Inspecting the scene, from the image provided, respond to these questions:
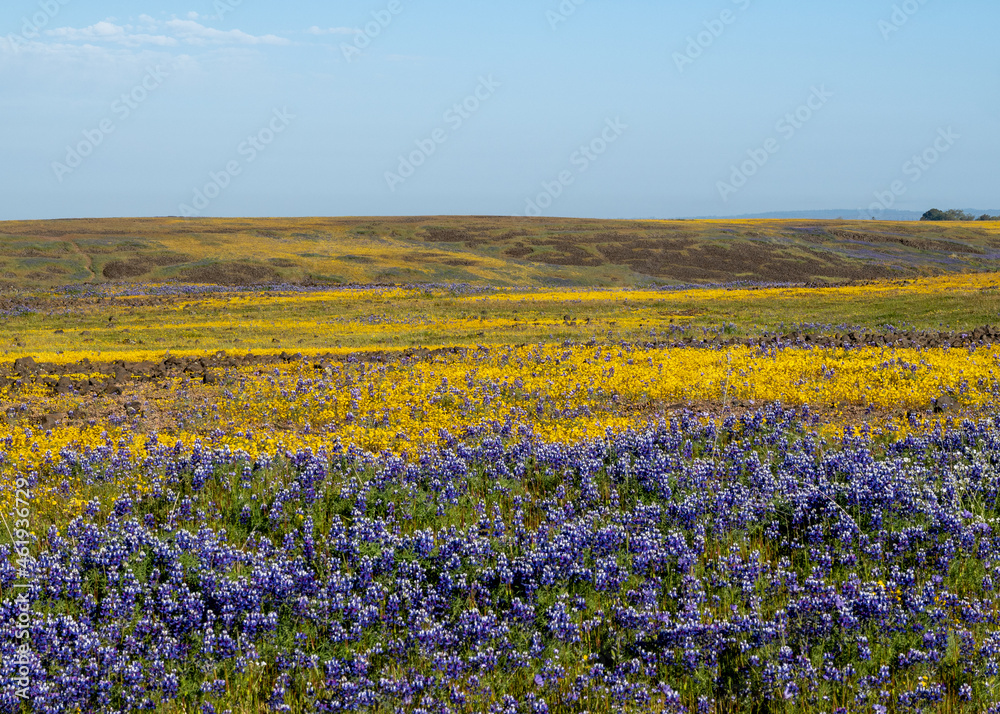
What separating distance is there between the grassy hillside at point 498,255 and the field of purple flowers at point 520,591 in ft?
175

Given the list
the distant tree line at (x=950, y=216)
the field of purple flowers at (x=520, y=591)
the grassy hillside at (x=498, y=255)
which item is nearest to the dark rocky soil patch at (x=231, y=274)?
the grassy hillside at (x=498, y=255)

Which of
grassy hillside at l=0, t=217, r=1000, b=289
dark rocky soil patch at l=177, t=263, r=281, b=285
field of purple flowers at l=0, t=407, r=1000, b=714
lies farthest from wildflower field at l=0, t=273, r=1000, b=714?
grassy hillside at l=0, t=217, r=1000, b=289

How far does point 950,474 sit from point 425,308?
33.5 m

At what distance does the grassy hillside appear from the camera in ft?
210

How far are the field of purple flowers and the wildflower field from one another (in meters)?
0.03

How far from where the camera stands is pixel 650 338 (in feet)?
85.0

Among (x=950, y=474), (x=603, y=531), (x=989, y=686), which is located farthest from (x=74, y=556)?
(x=950, y=474)

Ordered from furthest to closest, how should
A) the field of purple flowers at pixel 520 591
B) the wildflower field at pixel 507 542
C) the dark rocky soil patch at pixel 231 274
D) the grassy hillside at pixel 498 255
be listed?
the grassy hillside at pixel 498 255 < the dark rocky soil patch at pixel 231 274 < the wildflower field at pixel 507 542 < the field of purple flowers at pixel 520 591

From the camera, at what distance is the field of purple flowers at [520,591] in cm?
563

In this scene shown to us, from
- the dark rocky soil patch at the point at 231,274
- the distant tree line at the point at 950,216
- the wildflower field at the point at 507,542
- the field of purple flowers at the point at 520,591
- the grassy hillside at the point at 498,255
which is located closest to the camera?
→ the field of purple flowers at the point at 520,591

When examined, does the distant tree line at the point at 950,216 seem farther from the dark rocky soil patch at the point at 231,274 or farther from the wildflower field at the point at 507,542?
the wildflower field at the point at 507,542

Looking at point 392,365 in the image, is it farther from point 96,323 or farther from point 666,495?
point 96,323

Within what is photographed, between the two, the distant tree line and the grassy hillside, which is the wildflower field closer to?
the grassy hillside

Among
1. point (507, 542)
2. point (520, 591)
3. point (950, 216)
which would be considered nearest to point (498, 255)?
point (507, 542)
